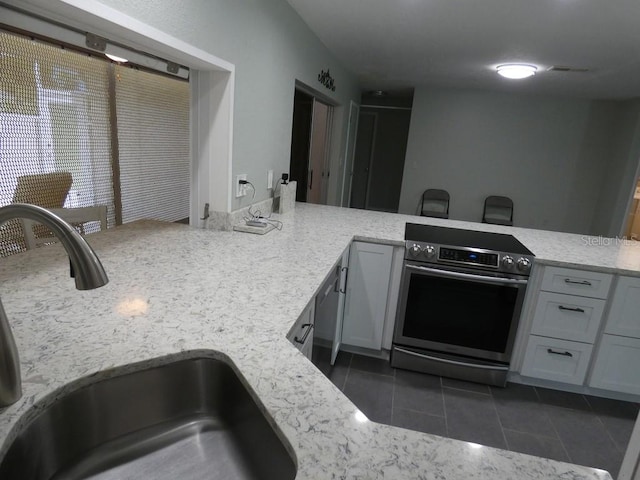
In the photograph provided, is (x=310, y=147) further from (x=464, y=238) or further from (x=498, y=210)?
(x=498, y=210)

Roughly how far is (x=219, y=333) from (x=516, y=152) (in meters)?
5.72

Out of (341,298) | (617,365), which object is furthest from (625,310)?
(341,298)

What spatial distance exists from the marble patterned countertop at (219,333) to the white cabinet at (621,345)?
164 cm

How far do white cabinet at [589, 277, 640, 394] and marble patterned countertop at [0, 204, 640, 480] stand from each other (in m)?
1.64

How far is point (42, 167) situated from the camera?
221cm

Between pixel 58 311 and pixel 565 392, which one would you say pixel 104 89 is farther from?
pixel 565 392

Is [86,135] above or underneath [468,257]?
above

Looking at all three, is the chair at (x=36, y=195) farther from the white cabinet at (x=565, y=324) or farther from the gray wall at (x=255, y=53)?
the white cabinet at (x=565, y=324)

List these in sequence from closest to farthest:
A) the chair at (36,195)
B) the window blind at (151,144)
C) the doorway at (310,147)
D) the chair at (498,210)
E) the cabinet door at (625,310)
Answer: the chair at (36,195) < the cabinet door at (625,310) < the window blind at (151,144) < the doorway at (310,147) < the chair at (498,210)

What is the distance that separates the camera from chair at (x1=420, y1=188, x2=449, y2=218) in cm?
570

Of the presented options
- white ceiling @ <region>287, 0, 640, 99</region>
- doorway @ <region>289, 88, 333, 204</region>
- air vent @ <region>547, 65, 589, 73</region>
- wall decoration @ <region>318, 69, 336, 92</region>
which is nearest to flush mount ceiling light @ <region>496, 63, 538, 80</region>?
white ceiling @ <region>287, 0, 640, 99</region>

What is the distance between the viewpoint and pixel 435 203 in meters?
5.75

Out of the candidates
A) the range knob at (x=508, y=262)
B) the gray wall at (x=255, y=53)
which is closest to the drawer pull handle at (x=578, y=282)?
the range knob at (x=508, y=262)

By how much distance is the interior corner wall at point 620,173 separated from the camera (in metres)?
4.84
